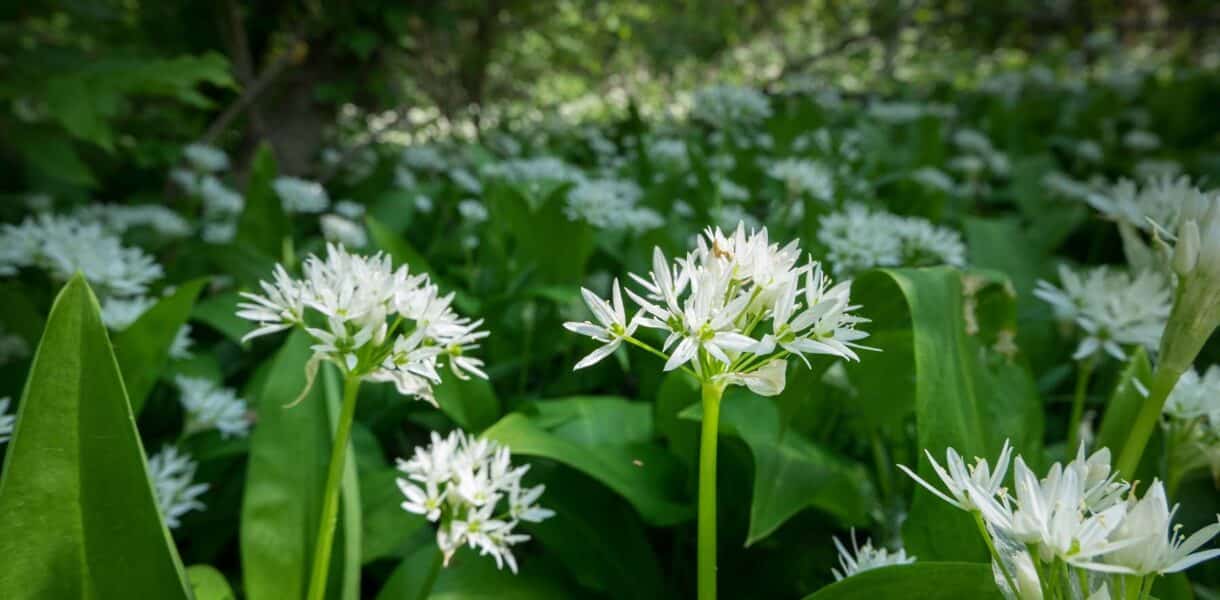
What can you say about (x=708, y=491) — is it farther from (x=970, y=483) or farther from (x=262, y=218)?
(x=262, y=218)

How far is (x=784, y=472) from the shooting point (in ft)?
3.17

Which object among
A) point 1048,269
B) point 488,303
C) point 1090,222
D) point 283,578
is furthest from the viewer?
point 1090,222

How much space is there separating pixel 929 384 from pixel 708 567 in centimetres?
27

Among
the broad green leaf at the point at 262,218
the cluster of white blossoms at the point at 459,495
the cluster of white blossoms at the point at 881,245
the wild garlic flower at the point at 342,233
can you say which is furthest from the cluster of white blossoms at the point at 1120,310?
the broad green leaf at the point at 262,218

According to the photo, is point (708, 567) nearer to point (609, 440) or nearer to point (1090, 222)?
point (609, 440)

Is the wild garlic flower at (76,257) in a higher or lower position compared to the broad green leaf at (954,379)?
higher

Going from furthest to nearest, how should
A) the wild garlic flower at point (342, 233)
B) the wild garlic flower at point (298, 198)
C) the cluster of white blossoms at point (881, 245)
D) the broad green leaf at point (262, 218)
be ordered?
the wild garlic flower at point (298, 198) → the broad green leaf at point (262, 218) → the wild garlic flower at point (342, 233) → the cluster of white blossoms at point (881, 245)

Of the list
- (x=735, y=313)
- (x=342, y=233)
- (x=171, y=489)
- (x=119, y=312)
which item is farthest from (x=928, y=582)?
(x=342, y=233)

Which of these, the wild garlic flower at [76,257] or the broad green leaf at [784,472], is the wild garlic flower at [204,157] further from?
the broad green leaf at [784,472]

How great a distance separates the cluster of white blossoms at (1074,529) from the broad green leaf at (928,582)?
0.04 meters

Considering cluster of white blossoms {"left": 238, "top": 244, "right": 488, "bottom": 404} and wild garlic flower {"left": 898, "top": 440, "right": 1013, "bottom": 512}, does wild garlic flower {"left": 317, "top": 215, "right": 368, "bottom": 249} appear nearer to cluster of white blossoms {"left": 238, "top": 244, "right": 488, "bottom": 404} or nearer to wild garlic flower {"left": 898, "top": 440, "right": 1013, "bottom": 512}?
cluster of white blossoms {"left": 238, "top": 244, "right": 488, "bottom": 404}

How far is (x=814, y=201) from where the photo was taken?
174cm

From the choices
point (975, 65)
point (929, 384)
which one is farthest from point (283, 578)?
point (975, 65)

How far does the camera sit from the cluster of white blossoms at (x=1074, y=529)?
1.60 ft
